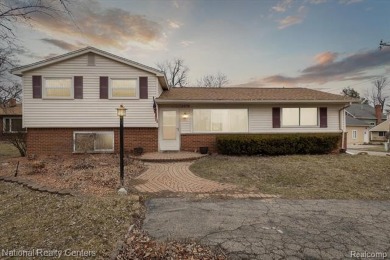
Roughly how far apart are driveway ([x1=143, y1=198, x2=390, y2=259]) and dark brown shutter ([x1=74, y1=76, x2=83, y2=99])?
926 cm

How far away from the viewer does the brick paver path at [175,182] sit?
6.67 meters

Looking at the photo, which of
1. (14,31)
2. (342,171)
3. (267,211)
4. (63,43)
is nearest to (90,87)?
(14,31)

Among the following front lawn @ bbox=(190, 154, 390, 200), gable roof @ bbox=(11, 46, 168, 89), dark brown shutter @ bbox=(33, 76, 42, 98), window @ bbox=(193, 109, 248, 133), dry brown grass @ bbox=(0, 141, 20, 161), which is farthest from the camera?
dry brown grass @ bbox=(0, 141, 20, 161)

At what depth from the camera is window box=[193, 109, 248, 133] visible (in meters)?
13.7

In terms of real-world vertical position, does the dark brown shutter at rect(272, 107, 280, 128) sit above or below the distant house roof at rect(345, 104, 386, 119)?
below

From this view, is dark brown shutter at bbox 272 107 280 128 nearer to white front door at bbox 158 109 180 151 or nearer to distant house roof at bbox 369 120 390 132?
white front door at bbox 158 109 180 151

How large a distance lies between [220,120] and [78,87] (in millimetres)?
7906

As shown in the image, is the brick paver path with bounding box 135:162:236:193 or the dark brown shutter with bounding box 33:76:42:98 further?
the dark brown shutter with bounding box 33:76:42:98

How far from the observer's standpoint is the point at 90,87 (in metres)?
12.6

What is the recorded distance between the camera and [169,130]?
531 inches

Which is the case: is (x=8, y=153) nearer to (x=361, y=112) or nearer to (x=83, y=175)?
(x=83, y=175)

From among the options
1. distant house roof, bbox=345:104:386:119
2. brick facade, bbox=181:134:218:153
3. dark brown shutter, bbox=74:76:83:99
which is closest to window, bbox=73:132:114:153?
dark brown shutter, bbox=74:76:83:99

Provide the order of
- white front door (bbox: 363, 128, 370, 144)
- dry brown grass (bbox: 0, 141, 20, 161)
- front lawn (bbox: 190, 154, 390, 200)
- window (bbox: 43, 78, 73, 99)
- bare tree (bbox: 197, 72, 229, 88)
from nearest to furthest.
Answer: front lawn (bbox: 190, 154, 390, 200) → window (bbox: 43, 78, 73, 99) → dry brown grass (bbox: 0, 141, 20, 161) → white front door (bbox: 363, 128, 370, 144) → bare tree (bbox: 197, 72, 229, 88)

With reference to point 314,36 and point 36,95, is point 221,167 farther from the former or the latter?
point 314,36
